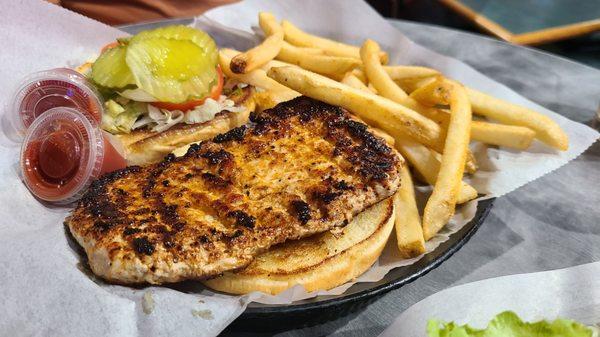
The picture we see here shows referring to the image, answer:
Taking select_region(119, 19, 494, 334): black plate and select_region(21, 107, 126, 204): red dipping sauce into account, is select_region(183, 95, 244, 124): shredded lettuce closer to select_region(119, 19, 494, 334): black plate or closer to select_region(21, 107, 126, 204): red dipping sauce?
select_region(21, 107, 126, 204): red dipping sauce

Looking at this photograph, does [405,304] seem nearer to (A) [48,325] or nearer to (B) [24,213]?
(A) [48,325]

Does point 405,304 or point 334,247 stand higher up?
point 334,247

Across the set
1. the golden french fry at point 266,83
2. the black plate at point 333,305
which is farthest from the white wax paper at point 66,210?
the golden french fry at point 266,83

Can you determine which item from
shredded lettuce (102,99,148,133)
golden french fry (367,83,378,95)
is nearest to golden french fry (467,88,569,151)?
golden french fry (367,83,378,95)

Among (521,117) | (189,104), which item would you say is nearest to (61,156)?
(189,104)

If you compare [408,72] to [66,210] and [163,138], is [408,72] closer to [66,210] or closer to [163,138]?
[163,138]

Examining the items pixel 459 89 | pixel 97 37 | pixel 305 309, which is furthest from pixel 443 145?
pixel 97 37
